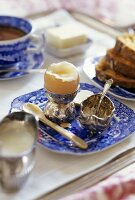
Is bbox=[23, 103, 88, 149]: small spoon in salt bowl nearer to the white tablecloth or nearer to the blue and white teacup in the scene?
the white tablecloth

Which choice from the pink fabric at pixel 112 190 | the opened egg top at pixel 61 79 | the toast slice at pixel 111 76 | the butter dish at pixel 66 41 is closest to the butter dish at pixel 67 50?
the butter dish at pixel 66 41

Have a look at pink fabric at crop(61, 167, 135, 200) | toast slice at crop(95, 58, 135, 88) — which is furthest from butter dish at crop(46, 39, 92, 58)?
pink fabric at crop(61, 167, 135, 200)

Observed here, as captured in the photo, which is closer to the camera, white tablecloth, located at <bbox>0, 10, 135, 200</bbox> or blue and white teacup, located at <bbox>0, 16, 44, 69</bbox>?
white tablecloth, located at <bbox>0, 10, 135, 200</bbox>

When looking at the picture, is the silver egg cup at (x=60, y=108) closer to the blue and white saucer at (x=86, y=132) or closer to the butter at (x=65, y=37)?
the blue and white saucer at (x=86, y=132)

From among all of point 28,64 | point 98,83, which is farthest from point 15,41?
point 98,83

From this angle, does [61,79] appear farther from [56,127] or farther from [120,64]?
[120,64]

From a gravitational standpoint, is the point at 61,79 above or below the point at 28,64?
above
